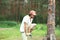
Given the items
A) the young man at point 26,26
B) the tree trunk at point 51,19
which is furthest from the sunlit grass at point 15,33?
the young man at point 26,26

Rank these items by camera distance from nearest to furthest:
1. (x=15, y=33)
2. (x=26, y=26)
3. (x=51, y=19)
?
(x=26, y=26), (x=51, y=19), (x=15, y=33)

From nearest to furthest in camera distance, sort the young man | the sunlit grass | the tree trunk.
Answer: the young man → the tree trunk → the sunlit grass

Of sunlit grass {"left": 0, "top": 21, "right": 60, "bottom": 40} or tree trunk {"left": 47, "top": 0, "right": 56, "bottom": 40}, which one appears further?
sunlit grass {"left": 0, "top": 21, "right": 60, "bottom": 40}

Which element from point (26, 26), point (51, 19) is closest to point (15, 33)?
point (51, 19)

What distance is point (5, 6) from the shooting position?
23969mm

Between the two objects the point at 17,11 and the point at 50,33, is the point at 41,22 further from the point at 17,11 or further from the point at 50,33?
the point at 50,33

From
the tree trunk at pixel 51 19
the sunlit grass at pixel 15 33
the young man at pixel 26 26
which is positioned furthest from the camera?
the sunlit grass at pixel 15 33

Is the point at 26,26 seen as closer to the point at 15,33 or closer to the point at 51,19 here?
the point at 51,19

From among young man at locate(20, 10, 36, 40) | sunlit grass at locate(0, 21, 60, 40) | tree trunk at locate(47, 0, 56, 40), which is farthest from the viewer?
sunlit grass at locate(0, 21, 60, 40)

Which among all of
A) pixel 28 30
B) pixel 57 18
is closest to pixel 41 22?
pixel 57 18

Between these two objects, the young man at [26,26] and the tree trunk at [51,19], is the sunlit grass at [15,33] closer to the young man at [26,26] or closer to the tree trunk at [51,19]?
the tree trunk at [51,19]

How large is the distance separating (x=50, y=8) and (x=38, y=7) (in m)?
11.8

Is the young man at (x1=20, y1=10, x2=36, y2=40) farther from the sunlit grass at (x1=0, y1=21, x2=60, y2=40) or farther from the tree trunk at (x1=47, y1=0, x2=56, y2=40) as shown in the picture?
the sunlit grass at (x1=0, y1=21, x2=60, y2=40)

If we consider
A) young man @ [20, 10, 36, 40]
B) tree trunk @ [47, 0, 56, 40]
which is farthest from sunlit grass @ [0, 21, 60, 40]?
young man @ [20, 10, 36, 40]
